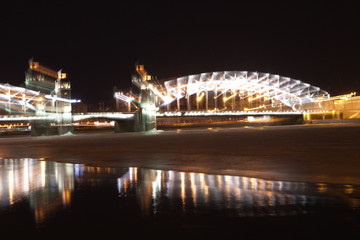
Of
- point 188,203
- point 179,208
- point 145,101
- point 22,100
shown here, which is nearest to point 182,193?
point 188,203

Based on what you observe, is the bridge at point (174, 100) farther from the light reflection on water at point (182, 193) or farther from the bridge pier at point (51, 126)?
the light reflection on water at point (182, 193)

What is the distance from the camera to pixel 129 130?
241 ft

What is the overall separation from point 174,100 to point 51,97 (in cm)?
3725

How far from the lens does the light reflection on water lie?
625 centimetres

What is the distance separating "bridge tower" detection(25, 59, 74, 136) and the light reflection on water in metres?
57.6

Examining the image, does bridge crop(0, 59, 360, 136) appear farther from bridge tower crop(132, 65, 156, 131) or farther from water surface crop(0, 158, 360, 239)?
water surface crop(0, 158, 360, 239)

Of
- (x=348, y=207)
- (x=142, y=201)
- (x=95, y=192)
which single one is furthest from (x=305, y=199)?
(x=95, y=192)

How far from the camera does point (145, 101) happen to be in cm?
7306

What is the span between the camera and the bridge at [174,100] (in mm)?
65062

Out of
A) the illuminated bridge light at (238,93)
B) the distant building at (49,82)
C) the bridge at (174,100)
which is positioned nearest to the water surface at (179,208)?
the bridge at (174,100)

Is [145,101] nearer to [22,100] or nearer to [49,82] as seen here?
[49,82]

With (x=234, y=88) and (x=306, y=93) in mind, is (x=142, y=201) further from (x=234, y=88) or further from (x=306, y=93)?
(x=306, y=93)

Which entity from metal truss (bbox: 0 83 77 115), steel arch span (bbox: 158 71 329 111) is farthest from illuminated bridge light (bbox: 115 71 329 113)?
metal truss (bbox: 0 83 77 115)

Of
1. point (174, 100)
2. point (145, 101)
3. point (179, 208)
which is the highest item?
point (174, 100)
